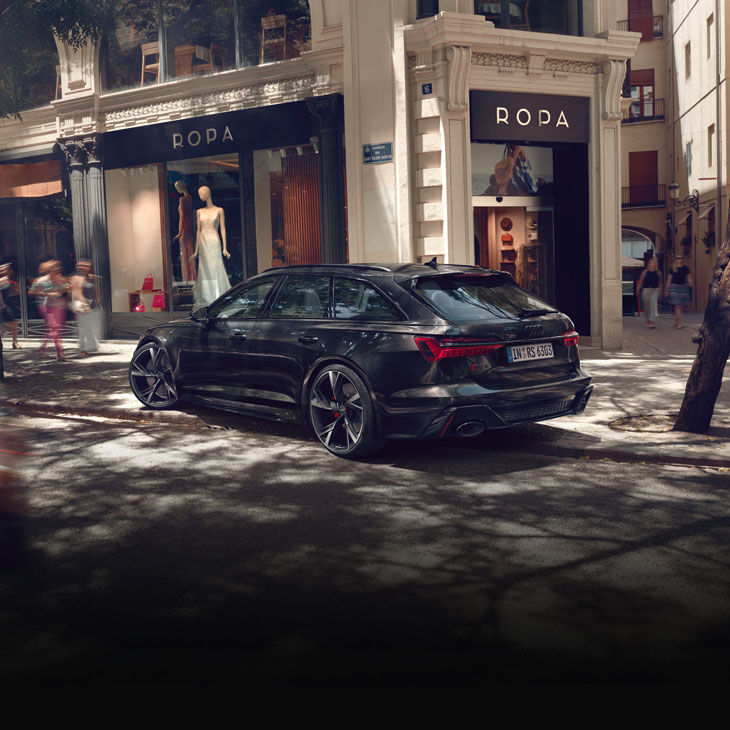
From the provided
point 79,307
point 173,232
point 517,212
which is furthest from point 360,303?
point 173,232

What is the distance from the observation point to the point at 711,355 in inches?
298

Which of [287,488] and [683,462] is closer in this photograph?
[287,488]

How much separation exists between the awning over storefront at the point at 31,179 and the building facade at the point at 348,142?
0.19 meters

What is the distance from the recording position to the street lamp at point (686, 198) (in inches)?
1273

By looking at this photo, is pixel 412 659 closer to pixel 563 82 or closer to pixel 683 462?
pixel 683 462

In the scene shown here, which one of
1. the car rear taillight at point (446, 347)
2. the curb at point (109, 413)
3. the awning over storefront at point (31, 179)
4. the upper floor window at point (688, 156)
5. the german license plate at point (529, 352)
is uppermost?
the upper floor window at point (688, 156)

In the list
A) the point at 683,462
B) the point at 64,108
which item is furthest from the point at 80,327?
the point at 683,462

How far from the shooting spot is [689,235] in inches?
1339

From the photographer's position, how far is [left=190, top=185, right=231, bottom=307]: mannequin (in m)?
16.9

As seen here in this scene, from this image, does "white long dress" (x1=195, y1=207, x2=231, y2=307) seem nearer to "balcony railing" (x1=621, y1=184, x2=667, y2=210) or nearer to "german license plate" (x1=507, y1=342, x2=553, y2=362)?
"german license plate" (x1=507, y1=342, x2=553, y2=362)

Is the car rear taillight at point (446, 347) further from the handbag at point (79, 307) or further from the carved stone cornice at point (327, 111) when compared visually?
the handbag at point (79, 307)

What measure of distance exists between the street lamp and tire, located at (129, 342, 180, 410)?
27085 millimetres

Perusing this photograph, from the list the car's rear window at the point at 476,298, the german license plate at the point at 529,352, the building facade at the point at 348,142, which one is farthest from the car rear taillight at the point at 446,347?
the building facade at the point at 348,142

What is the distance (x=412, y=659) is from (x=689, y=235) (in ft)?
110
